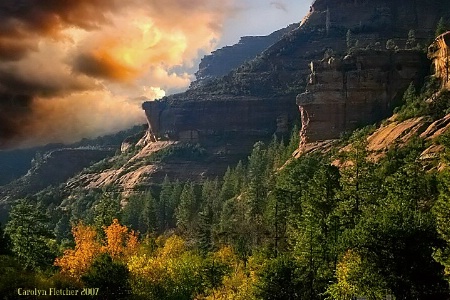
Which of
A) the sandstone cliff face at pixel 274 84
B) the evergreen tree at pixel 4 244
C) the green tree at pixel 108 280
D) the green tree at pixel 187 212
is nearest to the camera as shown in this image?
the green tree at pixel 108 280

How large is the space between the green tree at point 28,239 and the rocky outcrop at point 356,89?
77300mm

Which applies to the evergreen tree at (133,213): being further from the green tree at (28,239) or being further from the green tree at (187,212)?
the green tree at (28,239)

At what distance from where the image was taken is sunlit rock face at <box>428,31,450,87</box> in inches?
3748

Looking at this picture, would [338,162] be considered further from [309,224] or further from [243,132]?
[243,132]

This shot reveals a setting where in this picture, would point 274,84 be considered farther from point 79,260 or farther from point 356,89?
point 79,260

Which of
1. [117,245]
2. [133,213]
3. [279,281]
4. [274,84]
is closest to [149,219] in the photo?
[133,213]

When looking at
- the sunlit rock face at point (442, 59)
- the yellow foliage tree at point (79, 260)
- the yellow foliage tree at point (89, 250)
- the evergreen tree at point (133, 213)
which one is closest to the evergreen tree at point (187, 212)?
the evergreen tree at point (133, 213)

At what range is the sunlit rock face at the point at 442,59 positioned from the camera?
95188 millimetres

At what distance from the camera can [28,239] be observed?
48719mm

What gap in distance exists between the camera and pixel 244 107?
179 m

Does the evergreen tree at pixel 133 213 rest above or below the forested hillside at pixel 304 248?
below

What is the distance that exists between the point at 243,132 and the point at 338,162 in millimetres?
93993

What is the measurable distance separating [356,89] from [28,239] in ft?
285

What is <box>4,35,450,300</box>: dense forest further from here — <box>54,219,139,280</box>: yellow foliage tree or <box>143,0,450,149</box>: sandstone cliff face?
<box>143,0,450,149</box>: sandstone cliff face
